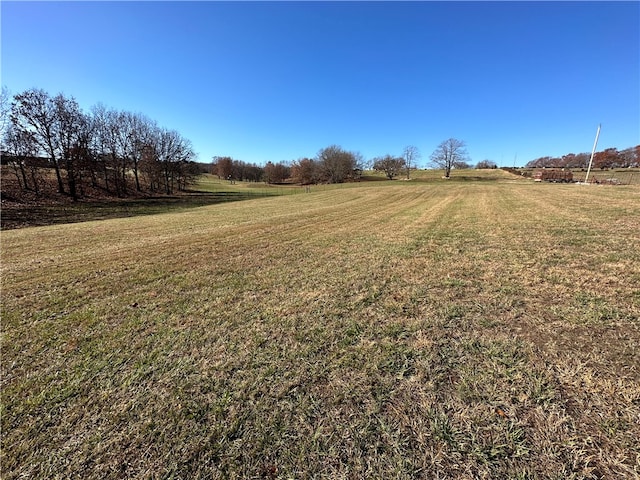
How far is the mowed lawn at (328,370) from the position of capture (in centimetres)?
168

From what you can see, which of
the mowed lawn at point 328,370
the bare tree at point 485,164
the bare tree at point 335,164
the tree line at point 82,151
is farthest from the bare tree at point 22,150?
the bare tree at point 485,164

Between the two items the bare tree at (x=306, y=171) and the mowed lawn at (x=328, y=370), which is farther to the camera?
the bare tree at (x=306, y=171)

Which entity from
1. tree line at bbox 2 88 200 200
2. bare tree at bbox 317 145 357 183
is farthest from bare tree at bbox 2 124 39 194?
bare tree at bbox 317 145 357 183

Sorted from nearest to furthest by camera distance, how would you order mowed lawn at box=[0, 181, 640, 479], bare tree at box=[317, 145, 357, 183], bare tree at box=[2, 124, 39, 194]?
mowed lawn at box=[0, 181, 640, 479]
bare tree at box=[2, 124, 39, 194]
bare tree at box=[317, 145, 357, 183]

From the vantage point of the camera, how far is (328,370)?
245cm

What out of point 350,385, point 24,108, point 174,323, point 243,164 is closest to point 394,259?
point 350,385

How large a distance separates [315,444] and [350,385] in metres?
0.59

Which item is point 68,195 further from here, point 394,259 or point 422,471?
point 422,471

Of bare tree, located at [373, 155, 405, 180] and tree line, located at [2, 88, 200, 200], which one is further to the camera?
bare tree, located at [373, 155, 405, 180]

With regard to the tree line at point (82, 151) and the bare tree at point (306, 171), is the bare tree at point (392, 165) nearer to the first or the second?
the bare tree at point (306, 171)

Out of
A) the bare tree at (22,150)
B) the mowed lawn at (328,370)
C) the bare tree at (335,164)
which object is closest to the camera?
the mowed lawn at (328,370)

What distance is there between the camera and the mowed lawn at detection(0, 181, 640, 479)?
168 centimetres

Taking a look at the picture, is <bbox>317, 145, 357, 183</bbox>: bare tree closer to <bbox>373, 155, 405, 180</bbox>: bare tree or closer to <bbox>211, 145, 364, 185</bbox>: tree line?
<bbox>211, 145, 364, 185</bbox>: tree line

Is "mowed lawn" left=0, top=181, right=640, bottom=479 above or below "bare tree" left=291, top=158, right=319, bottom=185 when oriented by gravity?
below
